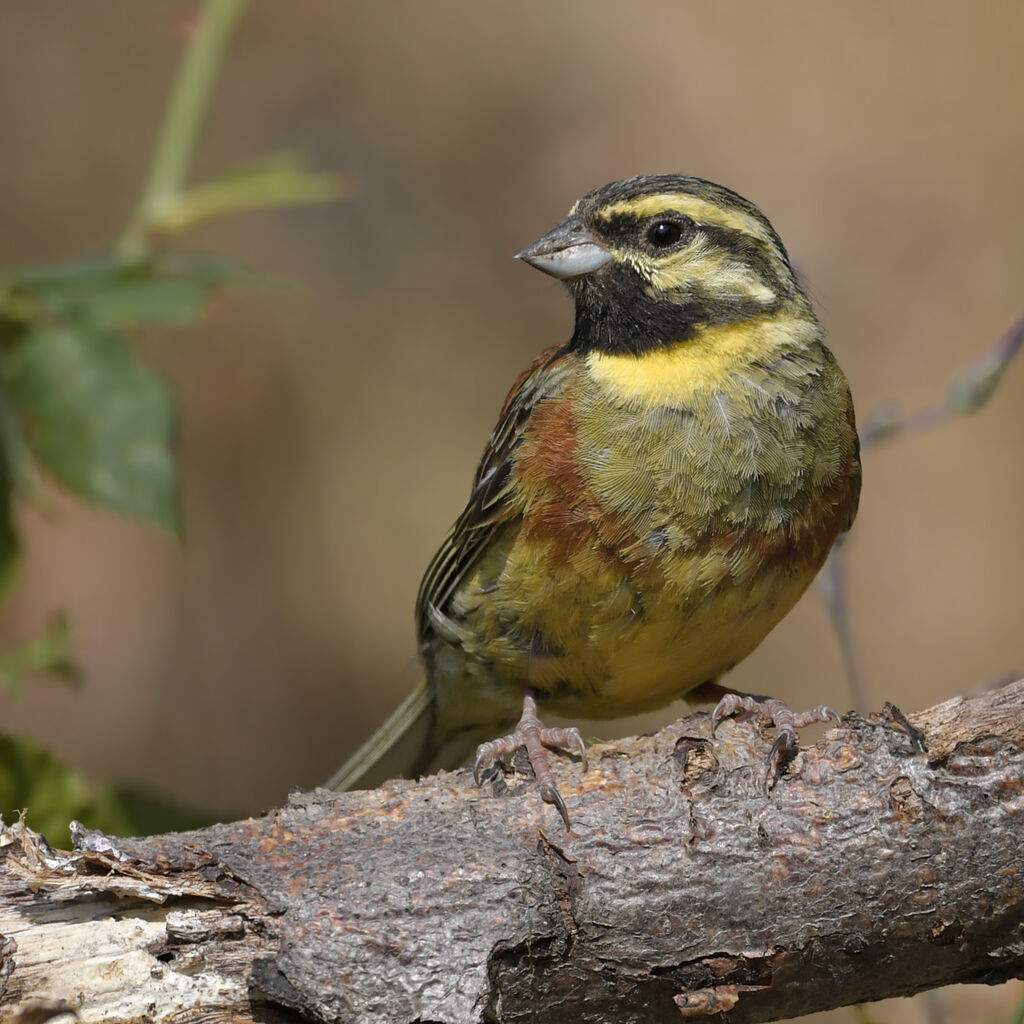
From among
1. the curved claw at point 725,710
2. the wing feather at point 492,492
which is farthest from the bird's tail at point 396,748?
the curved claw at point 725,710

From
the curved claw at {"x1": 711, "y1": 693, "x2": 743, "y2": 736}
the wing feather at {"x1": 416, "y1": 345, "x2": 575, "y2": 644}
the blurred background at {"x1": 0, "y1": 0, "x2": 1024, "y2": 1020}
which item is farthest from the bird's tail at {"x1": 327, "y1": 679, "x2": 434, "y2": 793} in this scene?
the blurred background at {"x1": 0, "y1": 0, "x2": 1024, "y2": 1020}

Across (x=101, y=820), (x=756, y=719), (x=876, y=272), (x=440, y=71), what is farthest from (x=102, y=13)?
(x=756, y=719)

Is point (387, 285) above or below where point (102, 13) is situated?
below

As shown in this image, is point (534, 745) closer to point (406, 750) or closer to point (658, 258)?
point (406, 750)

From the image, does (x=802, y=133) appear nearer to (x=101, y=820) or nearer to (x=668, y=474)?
(x=668, y=474)

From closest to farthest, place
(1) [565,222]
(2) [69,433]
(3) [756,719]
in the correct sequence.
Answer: (3) [756,719] < (2) [69,433] < (1) [565,222]

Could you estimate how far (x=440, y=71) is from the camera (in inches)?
400

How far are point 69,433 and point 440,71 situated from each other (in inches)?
261

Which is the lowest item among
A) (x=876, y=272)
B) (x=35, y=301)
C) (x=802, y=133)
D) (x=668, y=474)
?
(x=668, y=474)

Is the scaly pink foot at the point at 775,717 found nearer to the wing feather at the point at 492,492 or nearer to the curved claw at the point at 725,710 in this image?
the curved claw at the point at 725,710

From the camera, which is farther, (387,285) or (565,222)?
(387,285)

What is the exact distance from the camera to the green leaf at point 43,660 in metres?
4.35

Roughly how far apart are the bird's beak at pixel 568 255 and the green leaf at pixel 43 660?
6.42ft

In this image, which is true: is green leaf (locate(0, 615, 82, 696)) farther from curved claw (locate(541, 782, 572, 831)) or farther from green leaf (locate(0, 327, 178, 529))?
curved claw (locate(541, 782, 572, 831))
